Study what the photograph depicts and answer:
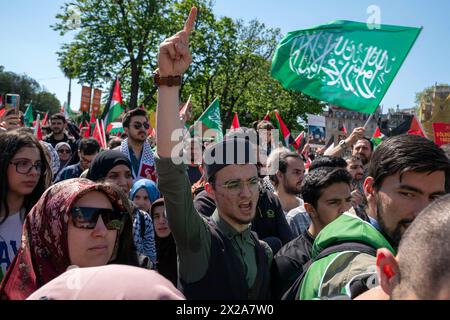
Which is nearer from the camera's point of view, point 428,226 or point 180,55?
point 428,226

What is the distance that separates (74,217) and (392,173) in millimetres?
1468

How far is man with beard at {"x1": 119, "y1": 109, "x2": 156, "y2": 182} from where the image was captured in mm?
5457

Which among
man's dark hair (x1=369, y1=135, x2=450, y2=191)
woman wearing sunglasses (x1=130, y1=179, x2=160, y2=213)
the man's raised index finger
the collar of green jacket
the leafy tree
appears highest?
the leafy tree

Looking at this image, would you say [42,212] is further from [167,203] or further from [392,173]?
[392,173]

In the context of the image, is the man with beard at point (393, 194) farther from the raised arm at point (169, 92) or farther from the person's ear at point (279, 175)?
the person's ear at point (279, 175)

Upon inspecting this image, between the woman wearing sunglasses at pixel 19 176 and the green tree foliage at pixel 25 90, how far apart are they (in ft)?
187

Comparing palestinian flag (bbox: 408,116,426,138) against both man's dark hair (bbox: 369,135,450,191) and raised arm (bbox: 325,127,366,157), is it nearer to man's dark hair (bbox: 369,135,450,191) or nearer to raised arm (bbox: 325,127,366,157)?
raised arm (bbox: 325,127,366,157)

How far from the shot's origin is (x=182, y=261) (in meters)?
2.21

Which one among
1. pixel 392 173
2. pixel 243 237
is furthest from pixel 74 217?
pixel 392 173

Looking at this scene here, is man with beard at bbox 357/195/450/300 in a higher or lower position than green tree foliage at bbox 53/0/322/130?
lower

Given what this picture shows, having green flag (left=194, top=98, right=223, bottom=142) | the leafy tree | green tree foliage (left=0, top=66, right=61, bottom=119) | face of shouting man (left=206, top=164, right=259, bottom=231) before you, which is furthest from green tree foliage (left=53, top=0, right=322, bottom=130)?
green tree foliage (left=0, top=66, right=61, bottom=119)

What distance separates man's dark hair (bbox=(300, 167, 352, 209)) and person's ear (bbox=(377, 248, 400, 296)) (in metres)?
2.12

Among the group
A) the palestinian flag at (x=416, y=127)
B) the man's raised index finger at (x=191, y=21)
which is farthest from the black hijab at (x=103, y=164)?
the palestinian flag at (x=416, y=127)

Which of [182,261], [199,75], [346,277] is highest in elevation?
[199,75]
